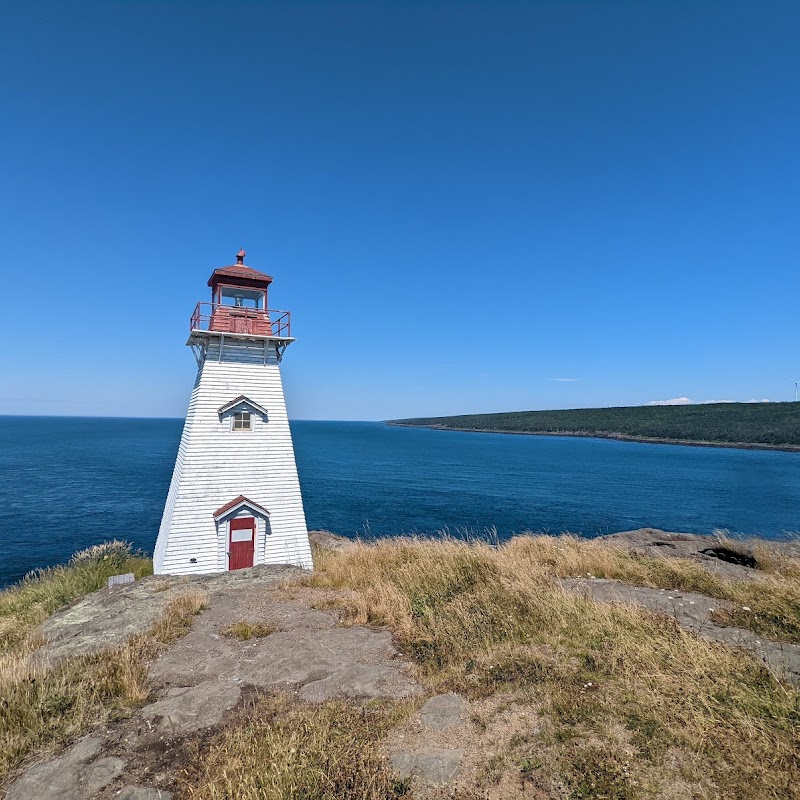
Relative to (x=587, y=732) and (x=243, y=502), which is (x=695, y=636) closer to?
(x=587, y=732)

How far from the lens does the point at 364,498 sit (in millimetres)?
47406

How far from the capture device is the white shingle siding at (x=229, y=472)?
602 inches

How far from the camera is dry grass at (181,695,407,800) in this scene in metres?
4.26

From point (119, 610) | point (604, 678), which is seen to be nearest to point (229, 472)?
point (119, 610)

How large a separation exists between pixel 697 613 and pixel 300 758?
24.0 ft

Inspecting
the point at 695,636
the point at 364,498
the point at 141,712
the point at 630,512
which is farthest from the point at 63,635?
the point at 630,512

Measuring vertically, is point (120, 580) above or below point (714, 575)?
below

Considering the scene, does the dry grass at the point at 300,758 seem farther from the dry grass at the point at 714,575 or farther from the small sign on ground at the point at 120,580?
the small sign on ground at the point at 120,580

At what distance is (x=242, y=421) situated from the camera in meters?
16.3

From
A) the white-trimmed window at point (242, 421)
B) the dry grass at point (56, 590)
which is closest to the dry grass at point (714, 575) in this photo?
the white-trimmed window at point (242, 421)

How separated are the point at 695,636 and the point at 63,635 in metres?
12.1

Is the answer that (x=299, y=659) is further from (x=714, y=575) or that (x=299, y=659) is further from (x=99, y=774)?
(x=714, y=575)

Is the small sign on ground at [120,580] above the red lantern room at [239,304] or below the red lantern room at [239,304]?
below

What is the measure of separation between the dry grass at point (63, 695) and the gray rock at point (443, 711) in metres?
4.10
